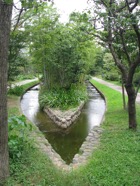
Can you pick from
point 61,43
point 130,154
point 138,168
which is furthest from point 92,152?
point 61,43

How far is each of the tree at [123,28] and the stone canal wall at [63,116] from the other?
241 centimetres

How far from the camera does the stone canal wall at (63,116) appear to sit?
278 inches

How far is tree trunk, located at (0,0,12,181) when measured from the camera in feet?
8.62

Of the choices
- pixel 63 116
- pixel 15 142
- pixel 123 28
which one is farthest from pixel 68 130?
pixel 123 28

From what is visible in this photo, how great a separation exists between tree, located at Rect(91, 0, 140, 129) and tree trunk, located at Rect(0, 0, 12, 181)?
171cm

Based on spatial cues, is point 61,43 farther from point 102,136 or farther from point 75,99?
point 102,136

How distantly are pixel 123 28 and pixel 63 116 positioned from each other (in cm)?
412

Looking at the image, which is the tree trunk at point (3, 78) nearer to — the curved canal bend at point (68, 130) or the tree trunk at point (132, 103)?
the curved canal bend at point (68, 130)

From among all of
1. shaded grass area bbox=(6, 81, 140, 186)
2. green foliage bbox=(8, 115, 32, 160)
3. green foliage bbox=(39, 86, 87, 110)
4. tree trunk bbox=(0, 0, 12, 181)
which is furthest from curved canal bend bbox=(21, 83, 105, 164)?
tree trunk bbox=(0, 0, 12, 181)

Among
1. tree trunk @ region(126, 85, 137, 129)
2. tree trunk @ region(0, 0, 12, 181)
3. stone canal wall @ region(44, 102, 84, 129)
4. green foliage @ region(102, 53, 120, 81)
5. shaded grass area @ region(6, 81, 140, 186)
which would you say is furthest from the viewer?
green foliage @ region(102, 53, 120, 81)

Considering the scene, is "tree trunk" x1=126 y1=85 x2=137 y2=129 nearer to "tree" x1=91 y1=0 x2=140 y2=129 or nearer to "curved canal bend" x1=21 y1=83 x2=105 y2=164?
"tree" x1=91 y1=0 x2=140 y2=129

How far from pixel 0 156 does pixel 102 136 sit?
2904 mm

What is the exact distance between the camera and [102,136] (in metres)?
5.20

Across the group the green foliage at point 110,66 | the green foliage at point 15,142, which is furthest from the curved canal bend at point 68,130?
the green foliage at point 110,66
